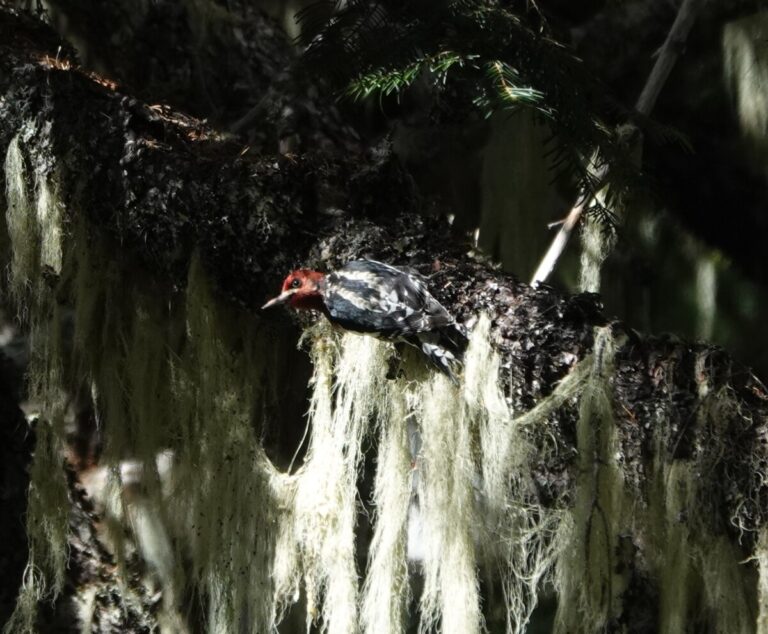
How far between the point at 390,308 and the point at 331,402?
23.3 inches

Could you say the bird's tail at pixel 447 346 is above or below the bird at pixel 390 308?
below

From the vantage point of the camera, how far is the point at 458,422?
7.62 feet

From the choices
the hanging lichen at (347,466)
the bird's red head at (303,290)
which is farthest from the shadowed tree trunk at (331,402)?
the bird's red head at (303,290)

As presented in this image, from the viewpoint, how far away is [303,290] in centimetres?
245

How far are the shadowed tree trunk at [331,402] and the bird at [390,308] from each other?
0.07m

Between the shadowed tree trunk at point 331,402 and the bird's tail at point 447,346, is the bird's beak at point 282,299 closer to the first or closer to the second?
the shadowed tree trunk at point 331,402

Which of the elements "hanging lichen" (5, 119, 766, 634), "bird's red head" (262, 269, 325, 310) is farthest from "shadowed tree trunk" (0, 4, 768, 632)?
"bird's red head" (262, 269, 325, 310)

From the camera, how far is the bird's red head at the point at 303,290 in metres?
2.43

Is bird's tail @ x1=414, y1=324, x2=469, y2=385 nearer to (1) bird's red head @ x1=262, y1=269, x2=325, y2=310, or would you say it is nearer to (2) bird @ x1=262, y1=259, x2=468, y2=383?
(2) bird @ x1=262, y1=259, x2=468, y2=383

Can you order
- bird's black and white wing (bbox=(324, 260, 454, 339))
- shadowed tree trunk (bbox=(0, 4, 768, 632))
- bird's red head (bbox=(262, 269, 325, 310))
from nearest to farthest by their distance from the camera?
1. shadowed tree trunk (bbox=(0, 4, 768, 632))
2. bird's black and white wing (bbox=(324, 260, 454, 339))
3. bird's red head (bbox=(262, 269, 325, 310))

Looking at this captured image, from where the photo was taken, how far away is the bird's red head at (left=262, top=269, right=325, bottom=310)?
7.98ft

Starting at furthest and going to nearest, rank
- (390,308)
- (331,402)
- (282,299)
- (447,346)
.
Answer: (331,402) → (282,299) → (447,346) → (390,308)

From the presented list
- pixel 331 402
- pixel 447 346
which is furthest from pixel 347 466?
pixel 447 346

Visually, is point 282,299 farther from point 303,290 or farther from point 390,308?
point 390,308
